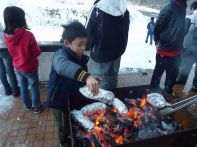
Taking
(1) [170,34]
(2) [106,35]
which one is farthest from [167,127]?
(1) [170,34]

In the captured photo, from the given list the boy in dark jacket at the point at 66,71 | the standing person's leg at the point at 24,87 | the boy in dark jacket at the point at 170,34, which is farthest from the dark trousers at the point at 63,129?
the boy in dark jacket at the point at 170,34

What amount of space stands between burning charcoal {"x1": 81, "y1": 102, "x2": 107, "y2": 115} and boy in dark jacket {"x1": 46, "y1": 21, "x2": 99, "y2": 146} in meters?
0.23

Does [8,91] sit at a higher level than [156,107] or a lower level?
lower

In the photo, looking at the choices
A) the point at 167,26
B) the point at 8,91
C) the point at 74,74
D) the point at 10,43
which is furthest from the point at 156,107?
Result: the point at 8,91

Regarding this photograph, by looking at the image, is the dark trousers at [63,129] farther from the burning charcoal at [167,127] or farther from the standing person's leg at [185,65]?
the standing person's leg at [185,65]

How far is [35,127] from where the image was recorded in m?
3.64

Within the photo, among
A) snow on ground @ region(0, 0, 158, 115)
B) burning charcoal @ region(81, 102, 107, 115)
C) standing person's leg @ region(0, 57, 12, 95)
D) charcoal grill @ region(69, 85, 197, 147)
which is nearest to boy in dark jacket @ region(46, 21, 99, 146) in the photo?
charcoal grill @ region(69, 85, 197, 147)

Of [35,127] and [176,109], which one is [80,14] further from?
[176,109]

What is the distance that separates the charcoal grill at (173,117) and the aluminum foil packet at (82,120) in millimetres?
187

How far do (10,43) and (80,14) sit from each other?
12.1 meters

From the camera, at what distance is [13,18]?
3283 mm

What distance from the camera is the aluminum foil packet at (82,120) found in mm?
2242

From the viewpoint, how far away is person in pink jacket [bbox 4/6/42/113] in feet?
10.9

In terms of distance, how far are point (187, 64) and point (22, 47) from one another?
3966 mm
